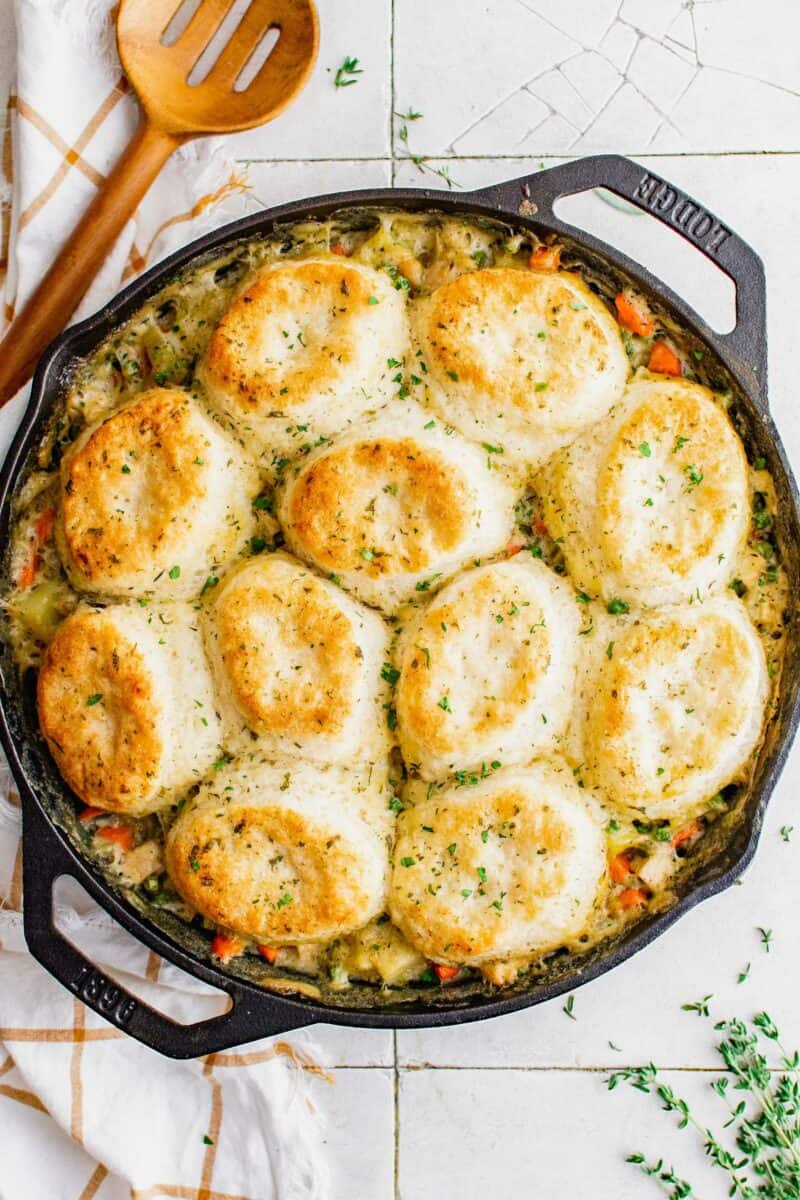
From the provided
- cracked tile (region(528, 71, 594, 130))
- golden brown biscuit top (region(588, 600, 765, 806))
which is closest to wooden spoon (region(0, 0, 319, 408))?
cracked tile (region(528, 71, 594, 130))

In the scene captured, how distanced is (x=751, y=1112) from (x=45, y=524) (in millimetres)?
2340

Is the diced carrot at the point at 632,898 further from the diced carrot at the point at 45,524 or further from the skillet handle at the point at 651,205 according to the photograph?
the diced carrot at the point at 45,524

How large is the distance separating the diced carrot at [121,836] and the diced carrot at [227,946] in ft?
0.96

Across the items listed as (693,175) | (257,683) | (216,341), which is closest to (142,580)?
(257,683)

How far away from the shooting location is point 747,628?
2.50 metres

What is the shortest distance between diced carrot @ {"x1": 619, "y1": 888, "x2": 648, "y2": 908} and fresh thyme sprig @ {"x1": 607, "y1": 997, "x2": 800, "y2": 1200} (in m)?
0.66

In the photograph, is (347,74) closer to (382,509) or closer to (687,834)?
(382,509)

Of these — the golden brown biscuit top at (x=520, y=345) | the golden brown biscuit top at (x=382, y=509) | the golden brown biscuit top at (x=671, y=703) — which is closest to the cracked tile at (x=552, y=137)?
the golden brown biscuit top at (x=520, y=345)

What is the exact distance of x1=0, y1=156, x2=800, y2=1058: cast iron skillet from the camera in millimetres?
2480

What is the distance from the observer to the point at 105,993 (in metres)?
2.54

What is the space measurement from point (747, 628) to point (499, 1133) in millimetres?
1565

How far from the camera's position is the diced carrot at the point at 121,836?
2672 millimetres

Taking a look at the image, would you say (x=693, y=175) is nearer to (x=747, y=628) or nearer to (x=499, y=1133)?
(x=747, y=628)

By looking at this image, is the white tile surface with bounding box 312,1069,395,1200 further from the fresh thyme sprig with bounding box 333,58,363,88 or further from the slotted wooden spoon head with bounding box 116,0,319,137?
the fresh thyme sprig with bounding box 333,58,363,88
